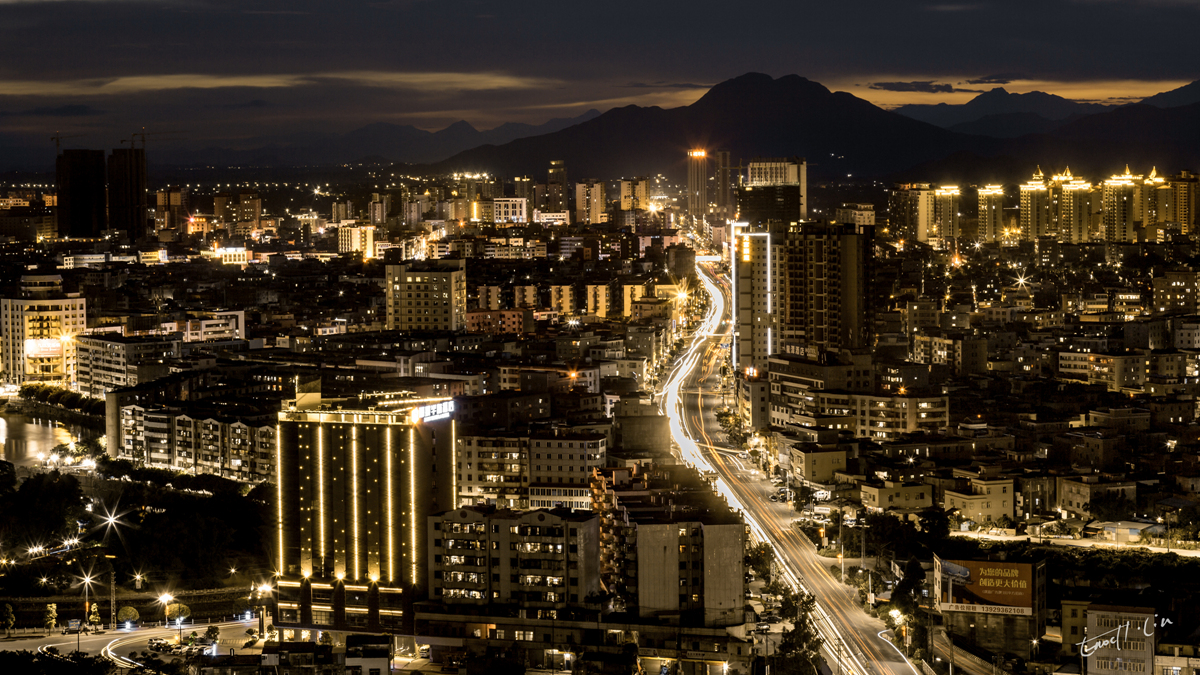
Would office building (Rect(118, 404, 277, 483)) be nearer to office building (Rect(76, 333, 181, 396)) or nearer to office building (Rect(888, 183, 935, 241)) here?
office building (Rect(76, 333, 181, 396))

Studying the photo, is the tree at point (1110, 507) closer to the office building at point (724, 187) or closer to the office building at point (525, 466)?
the office building at point (525, 466)

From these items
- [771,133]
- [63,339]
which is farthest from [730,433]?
[771,133]


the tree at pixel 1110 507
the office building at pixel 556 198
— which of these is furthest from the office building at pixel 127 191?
the tree at pixel 1110 507

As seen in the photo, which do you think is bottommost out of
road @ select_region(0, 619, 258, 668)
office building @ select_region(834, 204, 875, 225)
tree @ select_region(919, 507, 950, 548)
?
road @ select_region(0, 619, 258, 668)

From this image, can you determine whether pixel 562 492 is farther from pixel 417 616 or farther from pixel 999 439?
pixel 999 439

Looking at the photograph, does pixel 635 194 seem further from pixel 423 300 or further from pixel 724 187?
pixel 423 300

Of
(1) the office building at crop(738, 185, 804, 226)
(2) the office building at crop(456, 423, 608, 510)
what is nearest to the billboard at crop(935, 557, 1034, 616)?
(2) the office building at crop(456, 423, 608, 510)

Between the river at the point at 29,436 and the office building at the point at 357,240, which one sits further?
the office building at the point at 357,240
